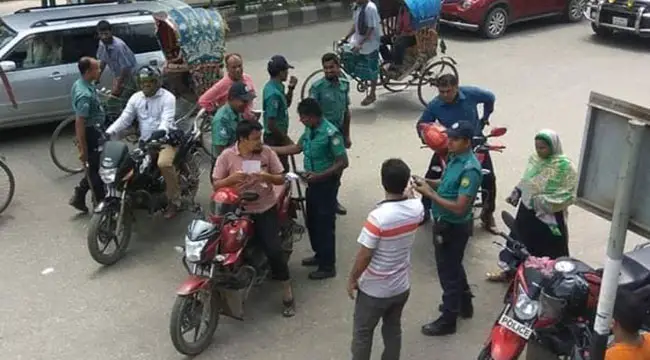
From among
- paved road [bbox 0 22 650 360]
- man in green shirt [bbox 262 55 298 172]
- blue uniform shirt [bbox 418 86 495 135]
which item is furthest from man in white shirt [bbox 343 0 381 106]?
blue uniform shirt [bbox 418 86 495 135]

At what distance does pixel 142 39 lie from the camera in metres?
10.5

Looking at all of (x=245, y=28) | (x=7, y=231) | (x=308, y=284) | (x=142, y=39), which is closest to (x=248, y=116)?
(x=308, y=284)

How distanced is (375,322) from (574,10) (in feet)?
42.9

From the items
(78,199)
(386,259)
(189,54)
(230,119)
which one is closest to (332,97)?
(230,119)

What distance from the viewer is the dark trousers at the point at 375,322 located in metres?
5.18

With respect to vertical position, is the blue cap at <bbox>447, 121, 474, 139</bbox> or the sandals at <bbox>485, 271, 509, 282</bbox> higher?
the blue cap at <bbox>447, 121, 474, 139</bbox>

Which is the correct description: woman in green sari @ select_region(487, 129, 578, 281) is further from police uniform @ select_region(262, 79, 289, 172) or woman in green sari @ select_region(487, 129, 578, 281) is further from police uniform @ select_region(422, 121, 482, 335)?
police uniform @ select_region(262, 79, 289, 172)

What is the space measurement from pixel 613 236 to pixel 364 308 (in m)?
2.20

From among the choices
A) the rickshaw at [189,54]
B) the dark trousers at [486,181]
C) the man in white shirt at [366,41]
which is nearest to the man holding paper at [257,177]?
the dark trousers at [486,181]

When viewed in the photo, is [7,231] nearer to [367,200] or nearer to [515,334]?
[367,200]

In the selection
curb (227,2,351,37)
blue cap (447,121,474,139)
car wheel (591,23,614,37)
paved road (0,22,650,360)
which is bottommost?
paved road (0,22,650,360)

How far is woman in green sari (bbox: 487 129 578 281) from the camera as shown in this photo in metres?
6.16

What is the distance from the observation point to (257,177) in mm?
6211

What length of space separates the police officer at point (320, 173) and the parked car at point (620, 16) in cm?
1018
